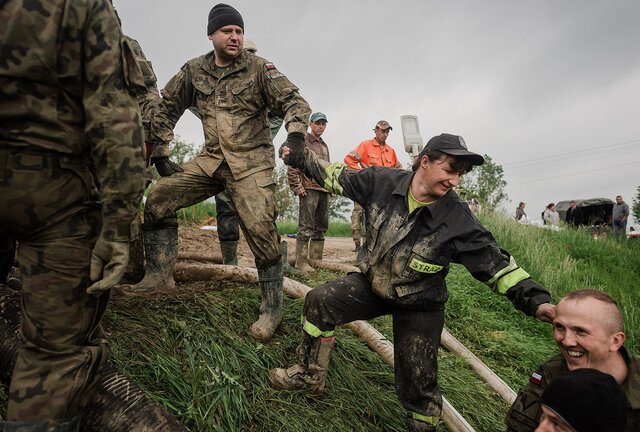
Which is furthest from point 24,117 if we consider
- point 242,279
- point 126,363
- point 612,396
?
point 242,279

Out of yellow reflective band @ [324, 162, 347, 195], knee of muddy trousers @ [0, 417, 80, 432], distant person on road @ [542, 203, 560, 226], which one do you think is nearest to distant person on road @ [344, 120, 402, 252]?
yellow reflective band @ [324, 162, 347, 195]

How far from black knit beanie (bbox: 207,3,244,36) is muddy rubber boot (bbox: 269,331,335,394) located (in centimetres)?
225

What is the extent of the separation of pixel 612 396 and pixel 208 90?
10.1 ft

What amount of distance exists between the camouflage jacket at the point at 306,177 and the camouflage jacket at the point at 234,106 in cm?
183

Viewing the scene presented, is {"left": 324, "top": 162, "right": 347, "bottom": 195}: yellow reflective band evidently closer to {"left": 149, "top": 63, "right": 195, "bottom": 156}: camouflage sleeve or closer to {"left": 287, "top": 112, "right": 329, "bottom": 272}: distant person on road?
{"left": 149, "top": 63, "right": 195, "bottom": 156}: camouflage sleeve

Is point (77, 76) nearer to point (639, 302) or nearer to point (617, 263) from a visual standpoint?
point (639, 302)

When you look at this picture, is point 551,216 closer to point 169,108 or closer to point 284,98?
point 284,98

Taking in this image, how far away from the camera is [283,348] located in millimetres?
3266

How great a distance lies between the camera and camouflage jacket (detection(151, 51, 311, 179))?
3.41 metres

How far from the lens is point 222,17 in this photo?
11.0 feet

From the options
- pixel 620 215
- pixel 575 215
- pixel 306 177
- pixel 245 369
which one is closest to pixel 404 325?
pixel 245 369

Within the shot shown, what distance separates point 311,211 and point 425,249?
3839 millimetres

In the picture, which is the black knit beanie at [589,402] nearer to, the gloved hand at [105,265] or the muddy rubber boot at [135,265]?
the gloved hand at [105,265]

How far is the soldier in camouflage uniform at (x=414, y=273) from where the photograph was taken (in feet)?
8.68
